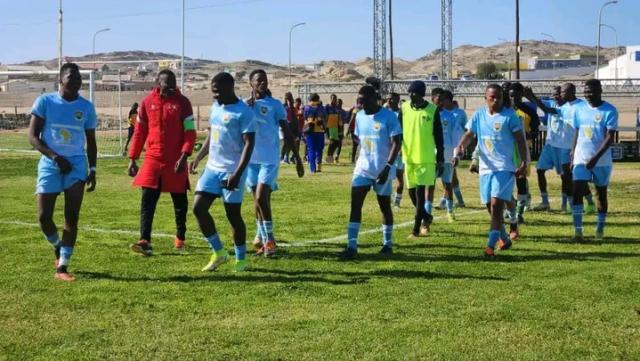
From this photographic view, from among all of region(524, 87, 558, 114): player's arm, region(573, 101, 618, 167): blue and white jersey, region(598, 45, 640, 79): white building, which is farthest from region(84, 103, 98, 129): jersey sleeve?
region(598, 45, 640, 79): white building

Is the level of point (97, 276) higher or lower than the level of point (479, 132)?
lower

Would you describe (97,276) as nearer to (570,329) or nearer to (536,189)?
(570,329)

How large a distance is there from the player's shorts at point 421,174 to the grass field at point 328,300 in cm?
79

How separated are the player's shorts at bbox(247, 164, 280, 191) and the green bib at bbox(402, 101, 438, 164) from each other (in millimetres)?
2239

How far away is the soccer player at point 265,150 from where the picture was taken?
11.0 metres

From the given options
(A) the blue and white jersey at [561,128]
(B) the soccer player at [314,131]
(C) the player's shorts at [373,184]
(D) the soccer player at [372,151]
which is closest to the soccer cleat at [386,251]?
(D) the soccer player at [372,151]

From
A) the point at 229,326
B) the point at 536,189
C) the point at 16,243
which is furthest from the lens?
the point at 536,189

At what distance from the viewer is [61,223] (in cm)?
1414

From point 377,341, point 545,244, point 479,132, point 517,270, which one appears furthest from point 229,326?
point 545,244

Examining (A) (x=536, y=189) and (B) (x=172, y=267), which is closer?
(B) (x=172, y=267)

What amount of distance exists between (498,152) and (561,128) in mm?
4655

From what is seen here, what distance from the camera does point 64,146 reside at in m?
9.34

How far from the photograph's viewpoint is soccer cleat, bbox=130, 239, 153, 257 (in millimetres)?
10805

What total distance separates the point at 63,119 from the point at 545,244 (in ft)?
20.6
